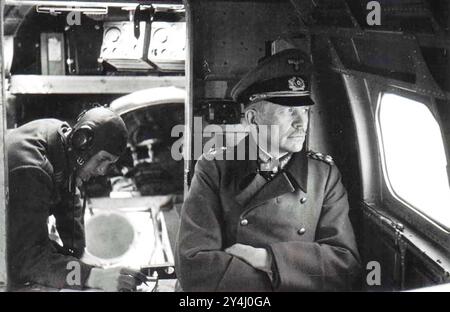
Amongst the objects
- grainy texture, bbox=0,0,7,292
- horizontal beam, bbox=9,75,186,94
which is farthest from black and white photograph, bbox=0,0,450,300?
horizontal beam, bbox=9,75,186,94

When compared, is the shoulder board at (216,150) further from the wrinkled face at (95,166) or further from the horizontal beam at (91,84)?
the horizontal beam at (91,84)

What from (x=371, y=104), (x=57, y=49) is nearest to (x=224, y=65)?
(x=371, y=104)

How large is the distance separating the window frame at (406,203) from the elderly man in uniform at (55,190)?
1467 millimetres

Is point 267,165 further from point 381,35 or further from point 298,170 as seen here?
point 381,35

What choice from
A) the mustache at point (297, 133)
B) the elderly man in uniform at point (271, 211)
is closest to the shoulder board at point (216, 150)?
the elderly man in uniform at point (271, 211)

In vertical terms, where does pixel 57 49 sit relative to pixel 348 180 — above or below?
above

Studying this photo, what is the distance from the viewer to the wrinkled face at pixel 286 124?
2662mm

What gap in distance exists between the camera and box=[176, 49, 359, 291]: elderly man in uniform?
2.61m

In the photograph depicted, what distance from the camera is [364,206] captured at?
3111 mm

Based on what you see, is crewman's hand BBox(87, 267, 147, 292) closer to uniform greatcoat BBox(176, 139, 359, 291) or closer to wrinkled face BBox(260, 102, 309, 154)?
uniform greatcoat BBox(176, 139, 359, 291)

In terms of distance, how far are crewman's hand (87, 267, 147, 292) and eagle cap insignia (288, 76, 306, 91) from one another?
134 cm

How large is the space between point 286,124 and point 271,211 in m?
0.45
